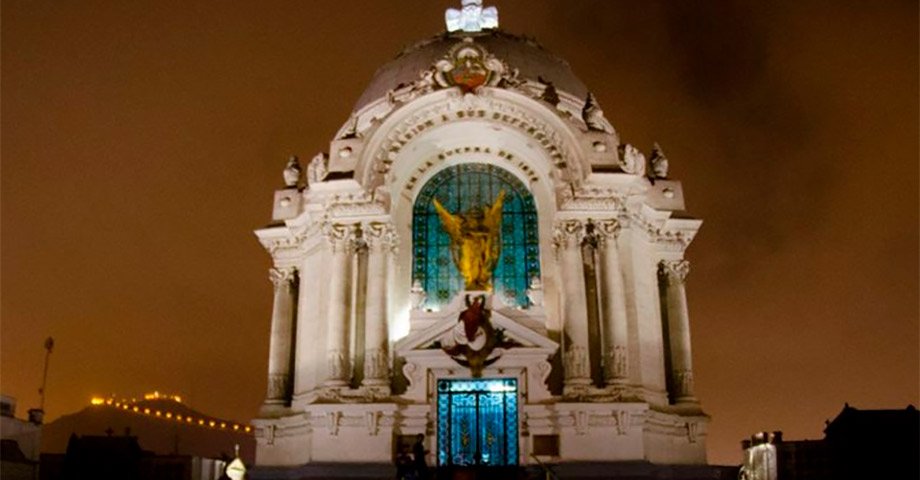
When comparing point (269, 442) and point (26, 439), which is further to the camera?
point (269, 442)

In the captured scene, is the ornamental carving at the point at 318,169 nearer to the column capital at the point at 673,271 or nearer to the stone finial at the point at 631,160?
the stone finial at the point at 631,160

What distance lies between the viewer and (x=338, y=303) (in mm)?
27391

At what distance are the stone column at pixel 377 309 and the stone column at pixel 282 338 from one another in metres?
4.15

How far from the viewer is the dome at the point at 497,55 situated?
37344 mm

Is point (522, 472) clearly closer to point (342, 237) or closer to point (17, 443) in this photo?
point (342, 237)

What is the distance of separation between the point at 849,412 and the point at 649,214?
10.6 m

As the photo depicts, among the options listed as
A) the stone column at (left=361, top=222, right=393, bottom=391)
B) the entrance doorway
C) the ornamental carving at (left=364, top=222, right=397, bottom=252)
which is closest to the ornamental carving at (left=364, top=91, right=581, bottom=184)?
the ornamental carving at (left=364, top=222, right=397, bottom=252)

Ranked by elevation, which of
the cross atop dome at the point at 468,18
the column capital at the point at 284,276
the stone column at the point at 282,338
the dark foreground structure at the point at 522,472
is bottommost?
the dark foreground structure at the point at 522,472

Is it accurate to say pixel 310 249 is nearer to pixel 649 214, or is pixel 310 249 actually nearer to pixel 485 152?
pixel 485 152

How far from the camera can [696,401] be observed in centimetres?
2864

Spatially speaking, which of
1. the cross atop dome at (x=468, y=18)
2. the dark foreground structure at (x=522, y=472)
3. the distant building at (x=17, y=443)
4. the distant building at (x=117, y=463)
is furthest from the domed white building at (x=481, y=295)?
the cross atop dome at (x=468, y=18)

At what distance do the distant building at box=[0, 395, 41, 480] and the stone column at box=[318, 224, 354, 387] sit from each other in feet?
26.9

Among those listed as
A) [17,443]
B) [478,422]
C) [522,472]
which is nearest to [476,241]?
[478,422]

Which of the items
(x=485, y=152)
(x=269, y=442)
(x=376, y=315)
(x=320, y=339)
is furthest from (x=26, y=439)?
(x=485, y=152)
